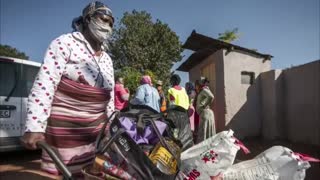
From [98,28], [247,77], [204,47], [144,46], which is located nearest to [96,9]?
[98,28]

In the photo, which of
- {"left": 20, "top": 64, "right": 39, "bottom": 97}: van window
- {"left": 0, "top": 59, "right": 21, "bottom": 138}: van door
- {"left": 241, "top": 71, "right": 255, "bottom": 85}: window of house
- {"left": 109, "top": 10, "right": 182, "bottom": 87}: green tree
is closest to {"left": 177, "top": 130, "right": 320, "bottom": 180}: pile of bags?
{"left": 0, "top": 59, "right": 21, "bottom": 138}: van door

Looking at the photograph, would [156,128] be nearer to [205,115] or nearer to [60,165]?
[60,165]

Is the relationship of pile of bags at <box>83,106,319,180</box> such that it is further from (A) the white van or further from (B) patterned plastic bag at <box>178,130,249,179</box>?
(A) the white van

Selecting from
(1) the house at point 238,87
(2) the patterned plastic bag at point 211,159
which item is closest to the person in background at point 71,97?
(2) the patterned plastic bag at point 211,159

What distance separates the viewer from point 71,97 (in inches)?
83.8

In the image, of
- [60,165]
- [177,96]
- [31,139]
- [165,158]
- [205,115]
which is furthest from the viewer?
[177,96]

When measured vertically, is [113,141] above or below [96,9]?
below

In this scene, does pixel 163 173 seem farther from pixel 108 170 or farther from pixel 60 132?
pixel 60 132

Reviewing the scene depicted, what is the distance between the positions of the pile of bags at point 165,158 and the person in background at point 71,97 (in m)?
0.31

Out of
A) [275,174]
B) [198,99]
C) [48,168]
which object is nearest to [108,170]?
[48,168]

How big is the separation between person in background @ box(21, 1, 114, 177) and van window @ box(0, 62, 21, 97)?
4.39 metres

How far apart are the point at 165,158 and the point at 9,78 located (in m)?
5.32

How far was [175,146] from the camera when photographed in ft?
5.98

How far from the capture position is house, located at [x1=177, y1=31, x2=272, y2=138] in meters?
10.5
